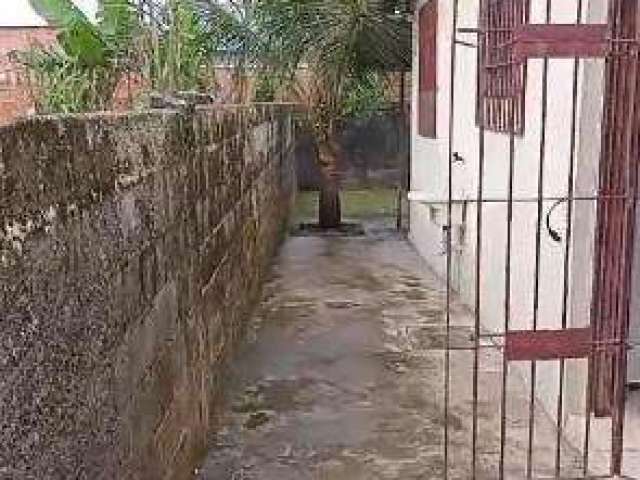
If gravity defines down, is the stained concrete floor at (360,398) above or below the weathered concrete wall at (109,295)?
below

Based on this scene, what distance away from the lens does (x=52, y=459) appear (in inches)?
68.1

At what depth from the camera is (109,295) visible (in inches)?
90.2

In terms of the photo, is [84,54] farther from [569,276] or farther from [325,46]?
[325,46]

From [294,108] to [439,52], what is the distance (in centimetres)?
408

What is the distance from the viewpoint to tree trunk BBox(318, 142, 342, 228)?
11.5 m

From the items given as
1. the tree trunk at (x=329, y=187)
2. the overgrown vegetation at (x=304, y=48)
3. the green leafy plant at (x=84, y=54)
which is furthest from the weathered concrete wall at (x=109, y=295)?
the tree trunk at (x=329, y=187)

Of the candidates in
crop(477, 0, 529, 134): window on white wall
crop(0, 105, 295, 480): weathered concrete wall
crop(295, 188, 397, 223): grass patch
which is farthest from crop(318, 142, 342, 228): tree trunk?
crop(0, 105, 295, 480): weathered concrete wall

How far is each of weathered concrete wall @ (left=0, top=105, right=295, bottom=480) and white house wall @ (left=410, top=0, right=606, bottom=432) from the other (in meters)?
1.87

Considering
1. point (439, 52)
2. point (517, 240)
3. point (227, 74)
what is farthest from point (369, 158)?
point (517, 240)

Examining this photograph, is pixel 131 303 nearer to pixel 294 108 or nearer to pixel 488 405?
pixel 488 405

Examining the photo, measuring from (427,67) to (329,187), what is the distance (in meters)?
2.72

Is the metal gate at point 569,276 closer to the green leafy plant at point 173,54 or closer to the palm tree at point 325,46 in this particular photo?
the green leafy plant at point 173,54

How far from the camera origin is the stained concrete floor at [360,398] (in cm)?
384

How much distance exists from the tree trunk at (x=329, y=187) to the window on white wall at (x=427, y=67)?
1.69m
